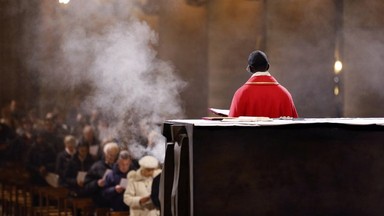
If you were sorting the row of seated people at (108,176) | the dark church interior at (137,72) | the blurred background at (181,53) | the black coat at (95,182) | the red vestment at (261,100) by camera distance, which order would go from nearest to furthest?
the red vestment at (261,100) → the row of seated people at (108,176) → the black coat at (95,182) → the dark church interior at (137,72) → the blurred background at (181,53)

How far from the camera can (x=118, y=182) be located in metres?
8.55

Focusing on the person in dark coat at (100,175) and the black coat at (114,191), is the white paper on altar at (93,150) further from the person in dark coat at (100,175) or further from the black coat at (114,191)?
the black coat at (114,191)

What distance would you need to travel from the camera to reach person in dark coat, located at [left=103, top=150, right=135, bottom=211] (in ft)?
27.7

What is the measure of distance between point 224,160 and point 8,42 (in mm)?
5340

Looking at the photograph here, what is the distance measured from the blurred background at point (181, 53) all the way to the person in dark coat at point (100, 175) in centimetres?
59

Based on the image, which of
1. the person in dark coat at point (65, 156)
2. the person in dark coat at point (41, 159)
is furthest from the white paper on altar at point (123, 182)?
the person in dark coat at point (41, 159)

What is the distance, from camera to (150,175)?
26.8 ft

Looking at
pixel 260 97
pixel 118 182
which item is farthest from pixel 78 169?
pixel 260 97

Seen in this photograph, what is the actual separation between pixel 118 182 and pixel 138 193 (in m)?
0.53

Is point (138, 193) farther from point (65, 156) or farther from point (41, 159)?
point (41, 159)

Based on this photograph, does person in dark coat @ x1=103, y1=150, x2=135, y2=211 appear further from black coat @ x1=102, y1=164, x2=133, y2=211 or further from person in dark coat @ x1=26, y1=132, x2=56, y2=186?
person in dark coat @ x1=26, y1=132, x2=56, y2=186

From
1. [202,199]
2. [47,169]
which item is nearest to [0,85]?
[47,169]

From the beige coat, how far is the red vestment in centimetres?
249

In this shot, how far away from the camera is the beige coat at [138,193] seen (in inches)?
315
